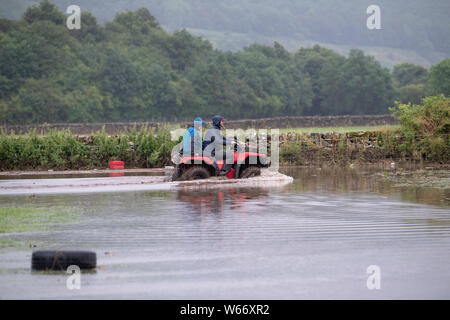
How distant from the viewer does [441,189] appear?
18.1 metres

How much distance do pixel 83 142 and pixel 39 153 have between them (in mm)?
1836

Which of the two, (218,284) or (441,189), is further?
(441,189)

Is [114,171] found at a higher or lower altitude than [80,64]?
lower

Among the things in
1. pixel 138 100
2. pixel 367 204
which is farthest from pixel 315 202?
pixel 138 100

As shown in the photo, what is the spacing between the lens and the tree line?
92.7 meters

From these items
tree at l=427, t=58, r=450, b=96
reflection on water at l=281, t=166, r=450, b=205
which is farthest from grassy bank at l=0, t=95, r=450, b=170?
tree at l=427, t=58, r=450, b=96

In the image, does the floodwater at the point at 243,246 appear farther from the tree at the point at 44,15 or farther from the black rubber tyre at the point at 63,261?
the tree at the point at 44,15

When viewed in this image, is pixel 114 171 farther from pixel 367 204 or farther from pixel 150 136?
pixel 367 204

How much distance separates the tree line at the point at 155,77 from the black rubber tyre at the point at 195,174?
69185 millimetres

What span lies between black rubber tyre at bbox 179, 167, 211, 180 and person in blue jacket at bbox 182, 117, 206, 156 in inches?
18.4

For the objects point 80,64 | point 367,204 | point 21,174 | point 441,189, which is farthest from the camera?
point 80,64

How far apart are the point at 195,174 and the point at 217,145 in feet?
3.33

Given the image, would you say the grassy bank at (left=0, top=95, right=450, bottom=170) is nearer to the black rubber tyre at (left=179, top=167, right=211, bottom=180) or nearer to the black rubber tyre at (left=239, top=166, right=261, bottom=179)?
the black rubber tyre at (left=239, top=166, right=261, bottom=179)

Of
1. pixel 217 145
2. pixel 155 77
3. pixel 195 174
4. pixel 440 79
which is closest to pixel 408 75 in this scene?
pixel 440 79
